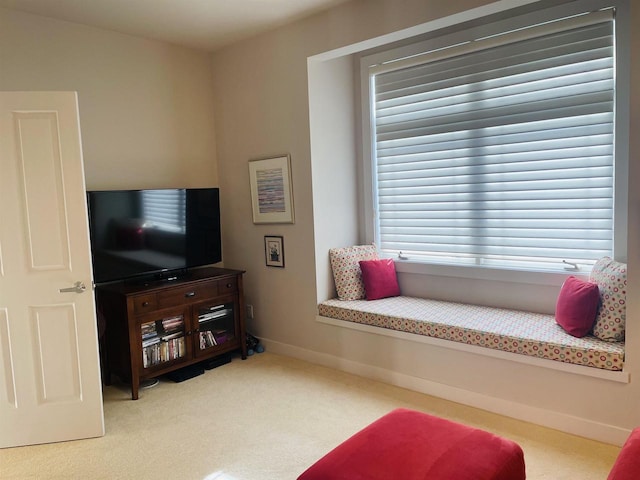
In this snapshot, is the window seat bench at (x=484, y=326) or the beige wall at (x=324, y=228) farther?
the beige wall at (x=324, y=228)

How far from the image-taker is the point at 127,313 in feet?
11.1

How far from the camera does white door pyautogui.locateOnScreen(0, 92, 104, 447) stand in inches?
108

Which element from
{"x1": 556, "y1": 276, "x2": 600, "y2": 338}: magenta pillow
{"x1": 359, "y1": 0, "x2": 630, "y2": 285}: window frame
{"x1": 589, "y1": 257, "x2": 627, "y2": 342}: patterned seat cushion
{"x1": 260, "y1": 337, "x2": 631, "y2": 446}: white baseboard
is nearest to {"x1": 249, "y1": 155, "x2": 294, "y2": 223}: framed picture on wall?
{"x1": 359, "y1": 0, "x2": 630, "y2": 285}: window frame

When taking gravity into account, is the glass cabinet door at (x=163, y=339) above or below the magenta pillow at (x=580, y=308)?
below

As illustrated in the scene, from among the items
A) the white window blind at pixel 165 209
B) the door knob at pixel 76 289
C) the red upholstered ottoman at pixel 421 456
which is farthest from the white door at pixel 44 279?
the red upholstered ottoman at pixel 421 456

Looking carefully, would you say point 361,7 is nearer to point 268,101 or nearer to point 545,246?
point 268,101

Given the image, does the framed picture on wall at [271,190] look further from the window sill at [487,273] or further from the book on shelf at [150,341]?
the book on shelf at [150,341]

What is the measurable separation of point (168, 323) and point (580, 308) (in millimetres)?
2823

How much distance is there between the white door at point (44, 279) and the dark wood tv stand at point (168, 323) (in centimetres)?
51

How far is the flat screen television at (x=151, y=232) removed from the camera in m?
3.48

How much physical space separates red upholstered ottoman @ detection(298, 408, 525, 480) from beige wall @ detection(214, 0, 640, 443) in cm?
106

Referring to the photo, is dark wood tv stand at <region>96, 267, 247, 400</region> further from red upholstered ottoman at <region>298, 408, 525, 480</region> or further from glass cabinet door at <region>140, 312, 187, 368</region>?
red upholstered ottoman at <region>298, 408, 525, 480</region>

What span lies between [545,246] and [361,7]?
6.95ft

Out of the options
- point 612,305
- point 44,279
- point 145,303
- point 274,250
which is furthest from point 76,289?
point 612,305
